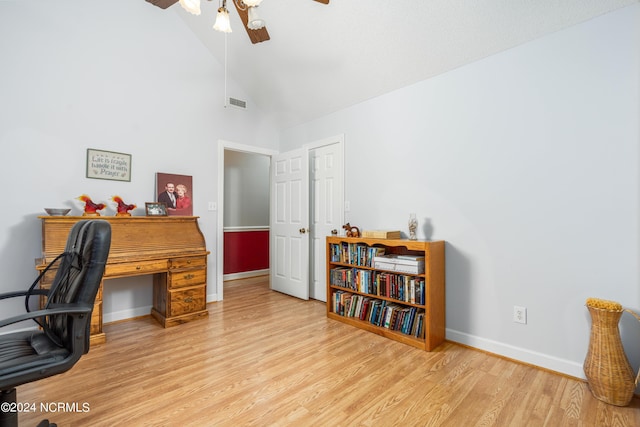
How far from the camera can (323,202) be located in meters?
3.83

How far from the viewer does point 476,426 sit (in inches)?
61.6

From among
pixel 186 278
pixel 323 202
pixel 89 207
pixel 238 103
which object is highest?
pixel 238 103

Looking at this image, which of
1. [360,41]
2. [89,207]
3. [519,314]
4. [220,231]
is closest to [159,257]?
[89,207]

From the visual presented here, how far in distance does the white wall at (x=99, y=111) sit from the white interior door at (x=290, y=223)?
855 millimetres

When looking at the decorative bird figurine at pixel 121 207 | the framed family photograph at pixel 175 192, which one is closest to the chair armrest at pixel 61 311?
the decorative bird figurine at pixel 121 207

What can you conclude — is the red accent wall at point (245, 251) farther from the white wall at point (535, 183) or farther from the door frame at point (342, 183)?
the white wall at point (535, 183)

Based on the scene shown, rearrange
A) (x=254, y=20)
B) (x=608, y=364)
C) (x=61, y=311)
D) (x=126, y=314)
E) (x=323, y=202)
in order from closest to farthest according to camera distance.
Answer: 1. (x=61, y=311)
2. (x=608, y=364)
3. (x=254, y=20)
4. (x=126, y=314)
5. (x=323, y=202)

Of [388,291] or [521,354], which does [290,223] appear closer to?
[388,291]

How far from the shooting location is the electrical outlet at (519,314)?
227 cm

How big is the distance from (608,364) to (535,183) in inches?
47.5

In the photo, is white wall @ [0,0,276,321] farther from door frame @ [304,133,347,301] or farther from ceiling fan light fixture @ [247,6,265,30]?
ceiling fan light fixture @ [247,6,265,30]

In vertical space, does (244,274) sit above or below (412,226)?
below

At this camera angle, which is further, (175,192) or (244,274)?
(244,274)

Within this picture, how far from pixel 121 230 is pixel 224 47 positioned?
2.45 meters
